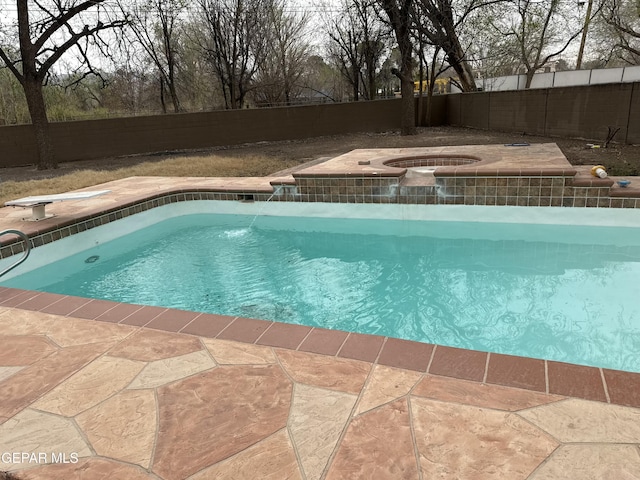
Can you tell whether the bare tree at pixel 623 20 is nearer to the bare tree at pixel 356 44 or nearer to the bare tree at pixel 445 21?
the bare tree at pixel 445 21

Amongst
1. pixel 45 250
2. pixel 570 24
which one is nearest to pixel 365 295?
pixel 45 250

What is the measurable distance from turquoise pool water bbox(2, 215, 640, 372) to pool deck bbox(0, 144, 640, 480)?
3.39 feet

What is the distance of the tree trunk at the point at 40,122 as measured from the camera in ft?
34.8

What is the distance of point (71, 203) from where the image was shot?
6.14m

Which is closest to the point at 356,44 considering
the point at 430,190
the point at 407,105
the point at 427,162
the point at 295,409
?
the point at 407,105

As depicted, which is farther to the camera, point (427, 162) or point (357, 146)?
point (357, 146)

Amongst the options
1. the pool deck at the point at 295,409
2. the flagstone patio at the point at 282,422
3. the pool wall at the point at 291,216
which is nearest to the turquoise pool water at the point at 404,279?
the pool wall at the point at 291,216

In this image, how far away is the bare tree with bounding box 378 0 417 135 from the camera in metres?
11.4

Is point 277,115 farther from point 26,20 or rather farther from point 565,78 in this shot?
point 565,78

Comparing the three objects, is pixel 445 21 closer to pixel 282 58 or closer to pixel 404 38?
pixel 404 38

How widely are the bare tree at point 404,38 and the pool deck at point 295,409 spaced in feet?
36.7

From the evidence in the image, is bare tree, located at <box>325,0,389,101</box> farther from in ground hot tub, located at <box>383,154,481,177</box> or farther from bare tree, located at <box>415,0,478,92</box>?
in ground hot tub, located at <box>383,154,481,177</box>

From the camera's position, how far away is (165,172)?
8.78 meters

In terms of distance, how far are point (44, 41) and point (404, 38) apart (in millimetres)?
9031
